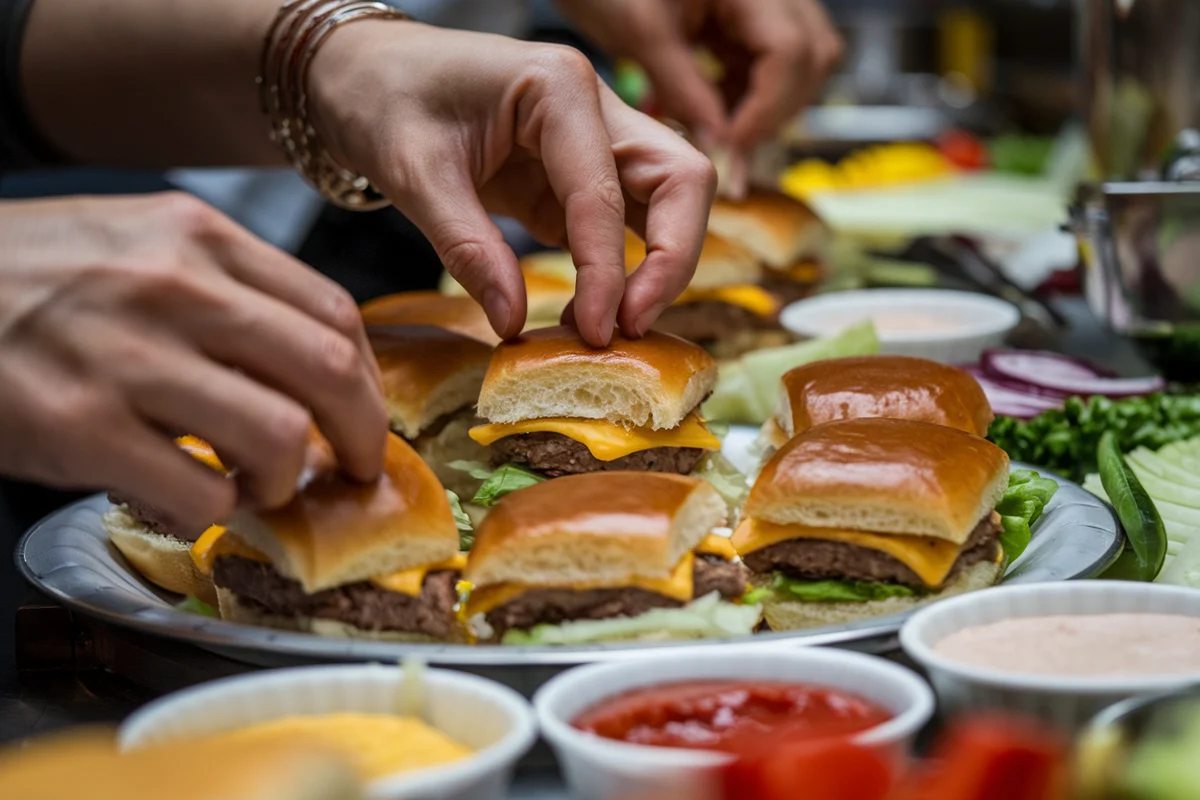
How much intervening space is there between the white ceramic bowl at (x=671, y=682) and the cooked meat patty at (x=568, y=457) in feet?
3.40

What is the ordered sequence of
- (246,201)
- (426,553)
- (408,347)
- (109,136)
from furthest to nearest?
(246,201) → (109,136) → (408,347) → (426,553)

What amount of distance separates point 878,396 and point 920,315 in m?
1.83

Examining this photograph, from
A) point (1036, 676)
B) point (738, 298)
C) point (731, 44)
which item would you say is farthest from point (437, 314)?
point (731, 44)

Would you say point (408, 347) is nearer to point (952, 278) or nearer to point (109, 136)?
point (109, 136)

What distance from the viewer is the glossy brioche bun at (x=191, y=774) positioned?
1.21 metres

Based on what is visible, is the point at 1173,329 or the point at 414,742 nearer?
the point at 414,742

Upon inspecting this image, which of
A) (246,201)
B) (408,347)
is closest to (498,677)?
(408,347)

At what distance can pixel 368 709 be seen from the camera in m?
1.66

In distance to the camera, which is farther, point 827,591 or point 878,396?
point 878,396

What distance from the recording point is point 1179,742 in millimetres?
1375

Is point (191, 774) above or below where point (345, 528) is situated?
above

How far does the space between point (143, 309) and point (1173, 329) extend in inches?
119

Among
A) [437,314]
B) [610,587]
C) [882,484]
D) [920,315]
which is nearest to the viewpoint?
[610,587]

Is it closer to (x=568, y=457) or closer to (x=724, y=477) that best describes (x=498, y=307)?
(x=568, y=457)
